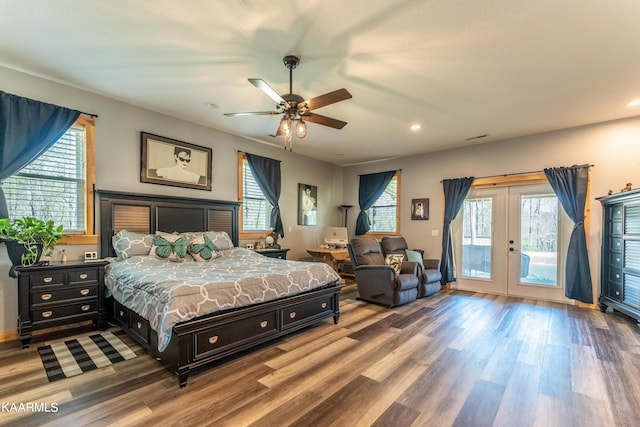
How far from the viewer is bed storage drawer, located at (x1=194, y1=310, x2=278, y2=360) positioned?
→ 2371mm

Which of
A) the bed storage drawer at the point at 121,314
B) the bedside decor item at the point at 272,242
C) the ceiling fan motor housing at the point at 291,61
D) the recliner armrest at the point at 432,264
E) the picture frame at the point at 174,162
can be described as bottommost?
the bed storage drawer at the point at 121,314

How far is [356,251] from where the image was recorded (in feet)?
16.2

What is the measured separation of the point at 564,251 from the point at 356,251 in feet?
11.1

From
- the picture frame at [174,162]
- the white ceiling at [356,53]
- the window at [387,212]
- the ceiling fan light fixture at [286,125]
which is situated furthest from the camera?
the window at [387,212]

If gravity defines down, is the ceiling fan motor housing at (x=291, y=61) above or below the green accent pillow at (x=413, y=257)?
above

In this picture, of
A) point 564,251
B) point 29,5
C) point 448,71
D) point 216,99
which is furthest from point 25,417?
point 564,251

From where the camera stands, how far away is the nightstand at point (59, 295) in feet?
9.39

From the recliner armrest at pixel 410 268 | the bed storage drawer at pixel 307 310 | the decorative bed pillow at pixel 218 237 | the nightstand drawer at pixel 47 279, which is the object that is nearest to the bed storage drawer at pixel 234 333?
the bed storage drawer at pixel 307 310

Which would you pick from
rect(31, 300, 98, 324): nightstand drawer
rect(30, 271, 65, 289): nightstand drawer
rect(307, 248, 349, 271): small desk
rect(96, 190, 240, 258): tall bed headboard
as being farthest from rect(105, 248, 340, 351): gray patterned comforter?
rect(307, 248, 349, 271): small desk

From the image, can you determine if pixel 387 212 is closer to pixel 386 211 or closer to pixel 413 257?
pixel 386 211

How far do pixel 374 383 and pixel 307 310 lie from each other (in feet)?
3.97

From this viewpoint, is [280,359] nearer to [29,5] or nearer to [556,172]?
[29,5]

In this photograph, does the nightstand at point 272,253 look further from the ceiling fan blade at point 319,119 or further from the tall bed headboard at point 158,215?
the ceiling fan blade at point 319,119

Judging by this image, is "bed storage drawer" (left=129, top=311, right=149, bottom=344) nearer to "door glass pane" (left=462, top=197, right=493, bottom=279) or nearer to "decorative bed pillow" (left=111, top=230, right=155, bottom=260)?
"decorative bed pillow" (left=111, top=230, right=155, bottom=260)
